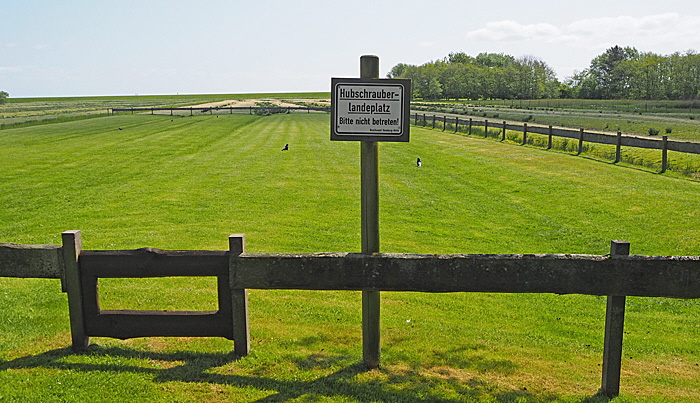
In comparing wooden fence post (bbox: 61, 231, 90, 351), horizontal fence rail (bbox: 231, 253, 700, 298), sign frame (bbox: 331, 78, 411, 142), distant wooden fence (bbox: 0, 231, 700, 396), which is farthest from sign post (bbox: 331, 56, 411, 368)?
wooden fence post (bbox: 61, 231, 90, 351)

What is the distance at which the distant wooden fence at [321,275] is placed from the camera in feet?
15.8

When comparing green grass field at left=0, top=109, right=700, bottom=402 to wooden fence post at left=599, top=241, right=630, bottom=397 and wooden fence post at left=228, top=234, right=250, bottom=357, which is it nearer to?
wooden fence post at left=228, top=234, right=250, bottom=357

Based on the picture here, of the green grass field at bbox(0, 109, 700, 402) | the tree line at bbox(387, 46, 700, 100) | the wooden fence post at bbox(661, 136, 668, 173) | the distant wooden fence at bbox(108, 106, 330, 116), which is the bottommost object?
the green grass field at bbox(0, 109, 700, 402)

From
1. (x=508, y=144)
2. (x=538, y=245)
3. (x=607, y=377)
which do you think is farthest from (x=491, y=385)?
(x=508, y=144)

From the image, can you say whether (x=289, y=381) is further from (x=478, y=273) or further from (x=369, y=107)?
(x=369, y=107)

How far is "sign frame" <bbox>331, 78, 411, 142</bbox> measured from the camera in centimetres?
522

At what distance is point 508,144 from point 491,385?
29.8 meters

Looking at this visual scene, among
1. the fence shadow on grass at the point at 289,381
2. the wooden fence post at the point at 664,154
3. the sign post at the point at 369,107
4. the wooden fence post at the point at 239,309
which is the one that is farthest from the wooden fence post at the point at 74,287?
the wooden fence post at the point at 664,154

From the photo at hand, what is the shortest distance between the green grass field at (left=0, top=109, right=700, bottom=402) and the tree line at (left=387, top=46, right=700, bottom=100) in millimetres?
100116

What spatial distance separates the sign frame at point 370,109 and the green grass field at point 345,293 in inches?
90.4

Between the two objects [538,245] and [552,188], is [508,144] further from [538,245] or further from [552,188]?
[538,245]

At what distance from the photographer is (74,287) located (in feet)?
18.0

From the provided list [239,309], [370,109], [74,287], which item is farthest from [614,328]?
[74,287]

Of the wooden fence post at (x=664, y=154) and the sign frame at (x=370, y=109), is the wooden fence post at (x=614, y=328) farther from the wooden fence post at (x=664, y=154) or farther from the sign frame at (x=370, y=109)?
the wooden fence post at (x=664, y=154)
